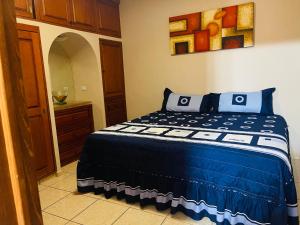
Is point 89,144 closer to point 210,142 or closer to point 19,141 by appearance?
point 210,142

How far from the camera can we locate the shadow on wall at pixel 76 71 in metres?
3.54

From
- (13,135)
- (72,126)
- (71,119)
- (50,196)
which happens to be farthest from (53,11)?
(13,135)

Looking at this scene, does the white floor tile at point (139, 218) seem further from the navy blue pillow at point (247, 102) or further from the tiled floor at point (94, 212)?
the navy blue pillow at point (247, 102)

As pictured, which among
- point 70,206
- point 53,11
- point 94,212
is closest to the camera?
point 94,212

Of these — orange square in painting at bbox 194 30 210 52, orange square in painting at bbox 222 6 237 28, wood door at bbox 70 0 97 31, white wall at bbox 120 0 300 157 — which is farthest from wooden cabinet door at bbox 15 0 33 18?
orange square in painting at bbox 222 6 237 28

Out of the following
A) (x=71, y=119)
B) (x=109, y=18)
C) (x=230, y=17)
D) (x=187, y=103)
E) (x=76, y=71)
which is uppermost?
(x=109, y=18)

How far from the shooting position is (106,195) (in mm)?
2258

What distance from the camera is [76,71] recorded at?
12.4 feet

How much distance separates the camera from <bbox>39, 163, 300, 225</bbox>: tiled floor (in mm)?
1883

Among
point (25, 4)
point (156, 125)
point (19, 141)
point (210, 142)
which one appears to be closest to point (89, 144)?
point (156, 125)

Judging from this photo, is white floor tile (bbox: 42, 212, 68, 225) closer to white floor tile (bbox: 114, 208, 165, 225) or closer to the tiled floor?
the tiled floor

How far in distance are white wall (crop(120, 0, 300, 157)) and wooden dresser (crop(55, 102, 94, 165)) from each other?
3.03ft

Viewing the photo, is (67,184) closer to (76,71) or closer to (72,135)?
(72,135)

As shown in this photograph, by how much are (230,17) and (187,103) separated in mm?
1337
